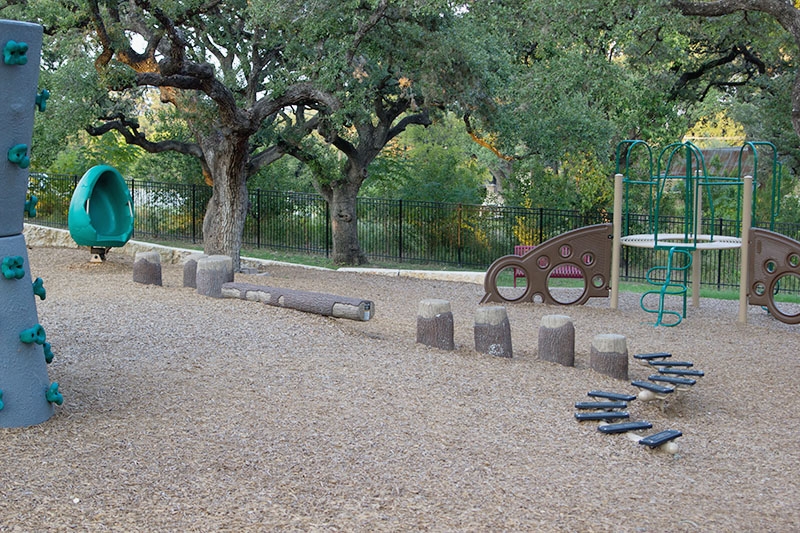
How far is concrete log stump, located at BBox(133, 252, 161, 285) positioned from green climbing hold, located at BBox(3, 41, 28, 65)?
6244 mm

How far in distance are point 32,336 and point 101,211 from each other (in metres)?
8.03

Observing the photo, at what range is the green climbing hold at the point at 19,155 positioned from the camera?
4871 millimetres

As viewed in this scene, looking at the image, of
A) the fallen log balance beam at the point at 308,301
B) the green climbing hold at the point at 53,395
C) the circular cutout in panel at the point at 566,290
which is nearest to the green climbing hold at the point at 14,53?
the green climbing hold at the point at 53,395

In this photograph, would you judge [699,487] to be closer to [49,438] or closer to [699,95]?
[49,438]

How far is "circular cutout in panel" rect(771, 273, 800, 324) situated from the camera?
11.2 m

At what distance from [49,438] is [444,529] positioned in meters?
2.37

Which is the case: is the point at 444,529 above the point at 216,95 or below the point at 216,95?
below

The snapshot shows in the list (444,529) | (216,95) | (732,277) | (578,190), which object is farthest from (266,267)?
(444,529)

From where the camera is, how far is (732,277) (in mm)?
17812

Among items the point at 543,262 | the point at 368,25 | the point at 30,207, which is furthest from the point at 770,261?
the point at 30,207

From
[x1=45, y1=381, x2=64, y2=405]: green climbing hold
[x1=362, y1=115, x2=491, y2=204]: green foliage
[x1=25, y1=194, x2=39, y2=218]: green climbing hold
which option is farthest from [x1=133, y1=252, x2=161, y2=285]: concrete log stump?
[x1=362, y1=115, x2=491, y2=204]: green foliage

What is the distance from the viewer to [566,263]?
12133 mm

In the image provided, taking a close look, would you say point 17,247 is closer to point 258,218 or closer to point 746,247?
point 746,247

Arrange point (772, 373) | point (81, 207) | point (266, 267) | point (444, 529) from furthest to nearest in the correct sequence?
point (266, 267) < point (81, 207) < point (772, 373) < point (444, 529)
